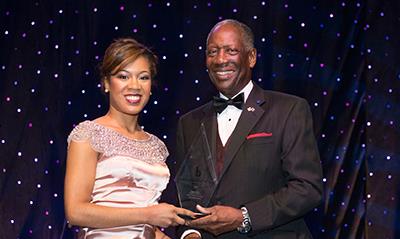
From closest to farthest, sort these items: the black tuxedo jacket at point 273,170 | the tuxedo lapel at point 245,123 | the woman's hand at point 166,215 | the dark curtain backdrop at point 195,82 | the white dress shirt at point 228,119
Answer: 1. the woman's hand at point 166,215
2. the black tuxedo jacket at point 273,170
3. the tuxedo lapel at point 245,123
4. the white dress shirt at point 228,119
5. the dark curtain backdrop at point 195,82

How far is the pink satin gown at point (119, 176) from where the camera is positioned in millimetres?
2984

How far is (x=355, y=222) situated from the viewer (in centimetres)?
432

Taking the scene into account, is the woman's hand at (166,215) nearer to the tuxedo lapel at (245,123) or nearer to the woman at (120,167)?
the woman at (120,167)

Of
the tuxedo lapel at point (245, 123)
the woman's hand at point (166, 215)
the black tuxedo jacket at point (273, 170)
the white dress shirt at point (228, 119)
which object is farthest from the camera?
the white dress shirt at point (228, 119)

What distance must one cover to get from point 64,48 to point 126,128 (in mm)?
1579

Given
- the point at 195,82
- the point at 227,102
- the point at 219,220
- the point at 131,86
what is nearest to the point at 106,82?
the point at 131,86

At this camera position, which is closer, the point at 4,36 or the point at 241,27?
the point at 241,27

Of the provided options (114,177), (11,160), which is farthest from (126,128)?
(11,160)

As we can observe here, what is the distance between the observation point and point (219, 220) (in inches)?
113

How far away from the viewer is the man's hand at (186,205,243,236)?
2855 mm

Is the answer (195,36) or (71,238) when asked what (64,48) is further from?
(71,238)

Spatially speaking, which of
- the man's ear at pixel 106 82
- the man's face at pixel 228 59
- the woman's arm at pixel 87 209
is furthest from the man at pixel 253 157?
the man's ear at pixel 106 82

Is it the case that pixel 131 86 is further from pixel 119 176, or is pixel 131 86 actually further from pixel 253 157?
pixel 253 157

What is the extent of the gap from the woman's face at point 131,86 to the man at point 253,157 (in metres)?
0.34
